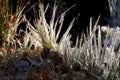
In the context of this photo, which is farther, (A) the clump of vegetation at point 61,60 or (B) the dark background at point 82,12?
(B) the dark background at point 82,12

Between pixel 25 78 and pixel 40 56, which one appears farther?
pixel 40 56

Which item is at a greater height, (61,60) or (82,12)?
(82,12)

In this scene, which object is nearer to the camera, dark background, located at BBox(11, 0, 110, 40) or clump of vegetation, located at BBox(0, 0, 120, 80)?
clump of vegetation, located at BBox(0, 0, 120, 80)

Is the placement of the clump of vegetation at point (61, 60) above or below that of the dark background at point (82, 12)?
below

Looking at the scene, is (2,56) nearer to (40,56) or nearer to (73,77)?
(40,56)

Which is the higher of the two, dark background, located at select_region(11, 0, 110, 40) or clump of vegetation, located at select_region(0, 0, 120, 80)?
dark background, located at select_region(11, 0, 110, 40)

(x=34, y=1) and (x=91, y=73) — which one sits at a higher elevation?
(x=34, y=1)

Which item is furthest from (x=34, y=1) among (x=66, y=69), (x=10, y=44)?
(x=66, y=69)

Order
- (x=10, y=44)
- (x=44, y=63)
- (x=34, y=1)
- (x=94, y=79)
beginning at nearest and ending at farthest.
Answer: (x=94, y=79) → (x=44, y=63) → (x=10, y=44) → (x=34, y=1)

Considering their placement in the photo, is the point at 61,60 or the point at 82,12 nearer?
the point at 61,60

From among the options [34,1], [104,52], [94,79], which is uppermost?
[34,1]

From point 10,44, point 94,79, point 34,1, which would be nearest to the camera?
point 94,79
